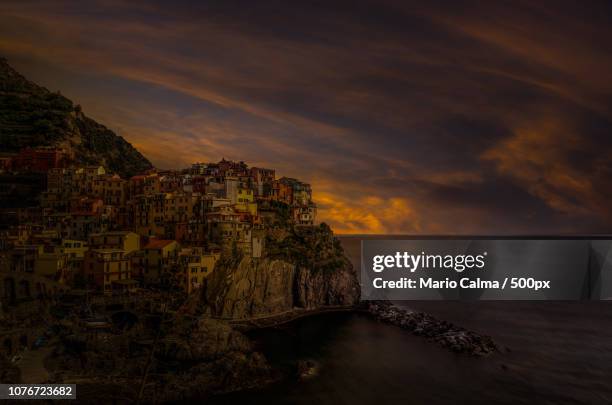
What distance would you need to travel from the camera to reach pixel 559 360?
74.0 feet

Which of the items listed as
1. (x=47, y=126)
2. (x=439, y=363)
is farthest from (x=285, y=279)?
(x=47, y=126)

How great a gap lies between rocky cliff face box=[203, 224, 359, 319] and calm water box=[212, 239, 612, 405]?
2.30m

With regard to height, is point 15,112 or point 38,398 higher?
point 15,112

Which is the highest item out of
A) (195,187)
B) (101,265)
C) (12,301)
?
(195,187)

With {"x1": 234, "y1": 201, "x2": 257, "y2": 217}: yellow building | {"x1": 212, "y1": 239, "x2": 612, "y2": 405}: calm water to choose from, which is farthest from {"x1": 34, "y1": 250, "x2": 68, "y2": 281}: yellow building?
{"x1": 234, "y1": 201, "x2": 257, "y2": 217}: yellow building

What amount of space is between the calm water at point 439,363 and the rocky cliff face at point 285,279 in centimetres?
230

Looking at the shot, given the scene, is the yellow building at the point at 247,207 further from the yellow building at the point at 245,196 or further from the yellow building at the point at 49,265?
the yellow building at the point at 49,265

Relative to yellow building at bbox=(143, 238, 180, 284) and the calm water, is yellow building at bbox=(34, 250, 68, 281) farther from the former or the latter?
the calm water

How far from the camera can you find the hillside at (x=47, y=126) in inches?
1446

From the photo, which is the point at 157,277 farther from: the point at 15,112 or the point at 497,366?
the point at 15,112

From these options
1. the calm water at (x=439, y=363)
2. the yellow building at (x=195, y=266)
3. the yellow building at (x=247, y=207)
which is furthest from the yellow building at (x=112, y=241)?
the calm water at (x=439, y=363)

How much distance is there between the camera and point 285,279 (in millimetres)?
30750

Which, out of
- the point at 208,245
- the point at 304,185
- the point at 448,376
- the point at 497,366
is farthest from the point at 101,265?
the point at 304,185

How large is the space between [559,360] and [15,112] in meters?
45.5
